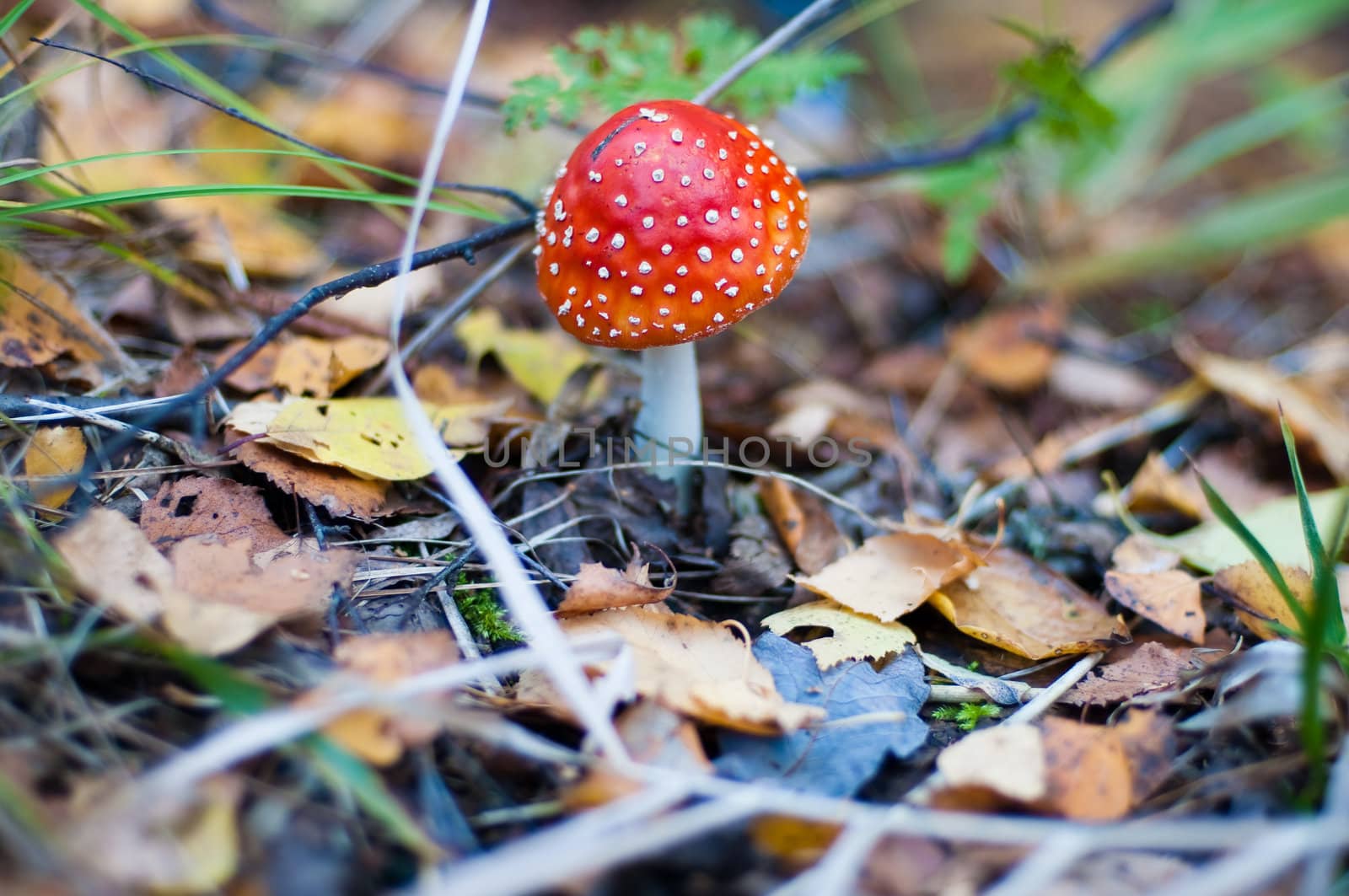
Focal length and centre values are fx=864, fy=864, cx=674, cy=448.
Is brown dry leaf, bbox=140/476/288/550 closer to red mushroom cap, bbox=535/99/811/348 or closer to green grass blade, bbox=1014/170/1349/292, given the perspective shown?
red mushroom cap, bbox=535/99/811/348

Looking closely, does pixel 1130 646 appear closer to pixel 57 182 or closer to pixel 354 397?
pixel 354 397

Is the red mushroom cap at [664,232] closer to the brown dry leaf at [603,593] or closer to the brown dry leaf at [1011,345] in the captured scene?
the brown dry leaf at [603,593]

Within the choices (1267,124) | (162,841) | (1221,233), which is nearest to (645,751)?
(162,841)

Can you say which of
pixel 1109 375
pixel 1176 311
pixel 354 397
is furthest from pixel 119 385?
pixel 1176 311

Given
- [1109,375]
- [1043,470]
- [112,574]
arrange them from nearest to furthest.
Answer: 1. [112,574]
2. [1043,470]
3. [1109,375]

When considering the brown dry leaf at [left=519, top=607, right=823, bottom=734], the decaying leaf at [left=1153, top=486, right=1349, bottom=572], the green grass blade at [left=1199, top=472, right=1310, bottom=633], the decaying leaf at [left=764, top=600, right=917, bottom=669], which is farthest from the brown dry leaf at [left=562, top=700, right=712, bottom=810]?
the decaying leaf at [left=1153, top=486, right=1349, bottom=572]

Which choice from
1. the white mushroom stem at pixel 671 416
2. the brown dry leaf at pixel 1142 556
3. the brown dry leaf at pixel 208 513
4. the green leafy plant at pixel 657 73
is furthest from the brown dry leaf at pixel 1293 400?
the brown dry leaf at pixel 208 513
